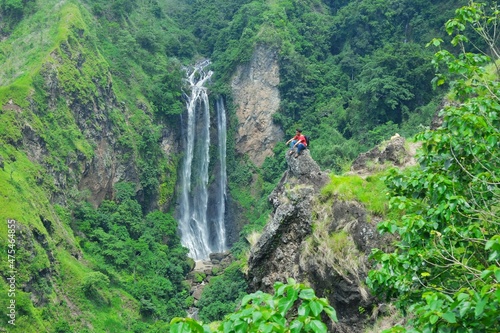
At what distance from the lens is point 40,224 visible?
76.1ft

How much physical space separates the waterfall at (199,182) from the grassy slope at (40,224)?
29.5 feet

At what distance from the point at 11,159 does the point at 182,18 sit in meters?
30.1

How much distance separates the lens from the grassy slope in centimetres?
2069

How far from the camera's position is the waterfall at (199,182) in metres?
36.6

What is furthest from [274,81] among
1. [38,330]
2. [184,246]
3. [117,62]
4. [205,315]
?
[38,330]

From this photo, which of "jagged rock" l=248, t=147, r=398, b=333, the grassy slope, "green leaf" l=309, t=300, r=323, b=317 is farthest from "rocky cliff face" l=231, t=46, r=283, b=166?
"green leaf" l=309, t=300, r=323, b=317

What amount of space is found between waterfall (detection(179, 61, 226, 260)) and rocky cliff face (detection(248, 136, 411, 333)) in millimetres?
24397

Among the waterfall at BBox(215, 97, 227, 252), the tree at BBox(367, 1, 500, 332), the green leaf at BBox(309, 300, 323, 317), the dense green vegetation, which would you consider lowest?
the waterfall at BBox(215, 97, 227, 252)

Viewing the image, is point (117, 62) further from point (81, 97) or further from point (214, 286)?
point (214, 286)

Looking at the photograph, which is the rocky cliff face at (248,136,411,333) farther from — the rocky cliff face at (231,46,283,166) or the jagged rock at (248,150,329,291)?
the rocky cliff face at (231,46,283,166)

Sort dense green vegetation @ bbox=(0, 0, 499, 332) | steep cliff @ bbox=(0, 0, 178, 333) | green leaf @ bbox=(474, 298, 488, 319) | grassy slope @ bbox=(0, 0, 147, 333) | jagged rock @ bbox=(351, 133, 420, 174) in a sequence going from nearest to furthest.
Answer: green leaf @ bbox=(474, 298, 488, 319) → dense green vegetation @ bbox=(0, 0, 499, 332) → jagged rock @ bbox=(351, 133, 420, 174) → grassy slope @ bbox=(0, 0, 147, 333) → steep cliff @ bbox=(0, 0, 178, 333)

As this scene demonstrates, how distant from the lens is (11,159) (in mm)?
24797

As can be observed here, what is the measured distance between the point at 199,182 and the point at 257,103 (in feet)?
25.2

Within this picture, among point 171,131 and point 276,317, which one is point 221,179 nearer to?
point 171,131
